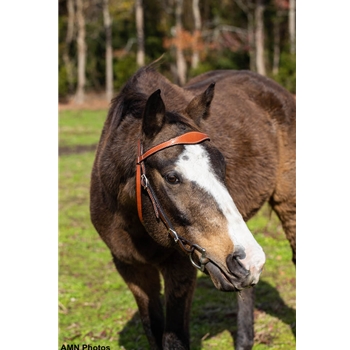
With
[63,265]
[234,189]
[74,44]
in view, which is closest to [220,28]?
[74,44]

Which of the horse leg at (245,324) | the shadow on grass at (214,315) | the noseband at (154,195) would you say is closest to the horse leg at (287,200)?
the horse leg at (245,324)

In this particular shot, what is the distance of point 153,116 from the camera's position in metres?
3.35

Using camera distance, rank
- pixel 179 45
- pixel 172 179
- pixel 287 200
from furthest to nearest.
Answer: pixel 179 45, pixel 287 200, pixel 172 179

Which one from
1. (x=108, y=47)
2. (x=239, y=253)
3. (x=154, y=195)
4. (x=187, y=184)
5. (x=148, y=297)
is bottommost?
(x=148, y=297)

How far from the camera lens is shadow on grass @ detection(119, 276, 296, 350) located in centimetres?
523

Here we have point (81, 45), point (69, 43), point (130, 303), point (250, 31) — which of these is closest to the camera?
point (130, 303)

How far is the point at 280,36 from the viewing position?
113 ft

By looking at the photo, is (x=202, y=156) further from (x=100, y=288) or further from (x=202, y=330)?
(x=100, y=288)

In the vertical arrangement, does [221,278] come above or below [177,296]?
above

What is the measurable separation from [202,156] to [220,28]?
33264 mm

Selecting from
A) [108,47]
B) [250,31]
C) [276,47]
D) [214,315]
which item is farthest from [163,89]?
[108,47]

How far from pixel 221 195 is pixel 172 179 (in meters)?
0.33

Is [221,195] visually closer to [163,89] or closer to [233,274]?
[233,274]
